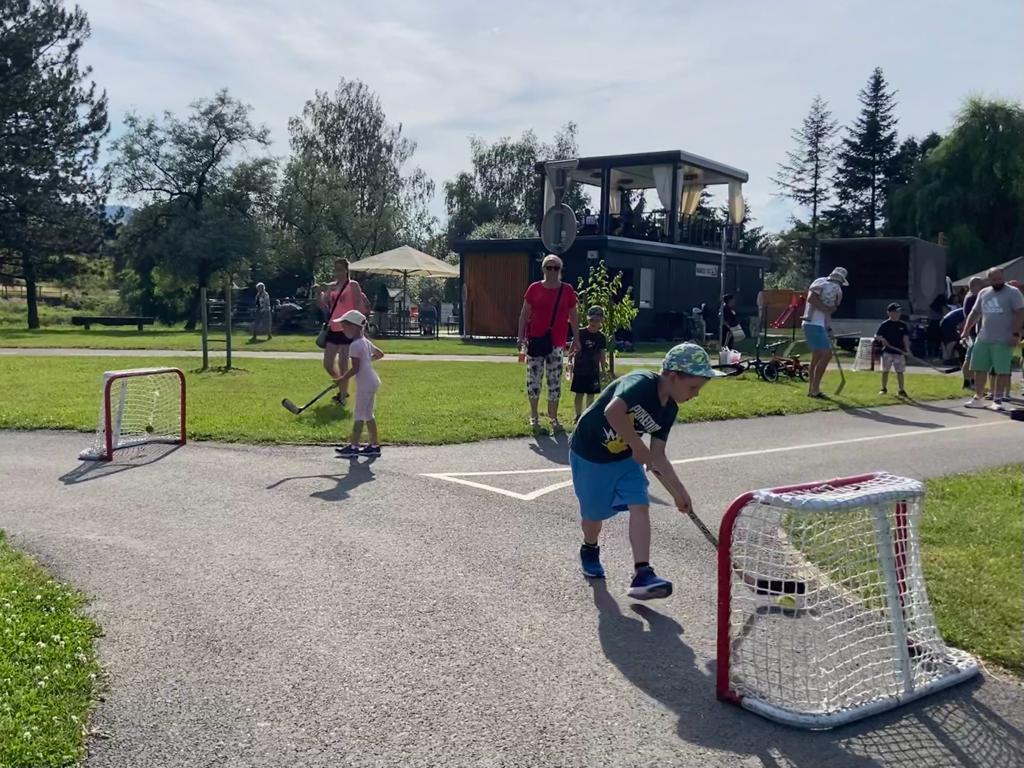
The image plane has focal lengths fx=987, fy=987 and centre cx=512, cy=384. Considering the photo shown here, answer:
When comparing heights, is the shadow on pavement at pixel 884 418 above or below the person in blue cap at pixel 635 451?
below

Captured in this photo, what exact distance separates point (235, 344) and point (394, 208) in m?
36.6

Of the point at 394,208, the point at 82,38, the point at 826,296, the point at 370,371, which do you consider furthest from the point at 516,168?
the point at 370,371

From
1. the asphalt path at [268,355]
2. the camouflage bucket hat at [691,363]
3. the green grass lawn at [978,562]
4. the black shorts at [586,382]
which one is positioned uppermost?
the camouflage bucket hat at [691,363]

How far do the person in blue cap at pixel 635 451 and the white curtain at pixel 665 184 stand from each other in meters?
28.3

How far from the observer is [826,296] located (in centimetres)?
1412

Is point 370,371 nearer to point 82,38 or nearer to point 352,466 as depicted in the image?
point 352,466

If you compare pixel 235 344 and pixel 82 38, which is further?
pixel 82 38

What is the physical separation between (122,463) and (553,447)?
4120mm

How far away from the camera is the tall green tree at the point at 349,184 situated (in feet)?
172

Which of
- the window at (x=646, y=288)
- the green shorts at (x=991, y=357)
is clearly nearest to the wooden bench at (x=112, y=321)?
Result: the window at (x=646, y=288)

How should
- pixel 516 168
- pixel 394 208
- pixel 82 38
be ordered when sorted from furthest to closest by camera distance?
1. pixel 516 168
2. pixel 394 208
3. pixel 82 38

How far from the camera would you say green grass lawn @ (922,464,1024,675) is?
4703 mm

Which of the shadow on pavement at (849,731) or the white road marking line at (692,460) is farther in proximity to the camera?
the white road marking line at (692,460)

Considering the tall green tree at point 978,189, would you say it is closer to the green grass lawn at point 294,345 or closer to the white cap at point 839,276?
the green grass lawn at point 294,345
